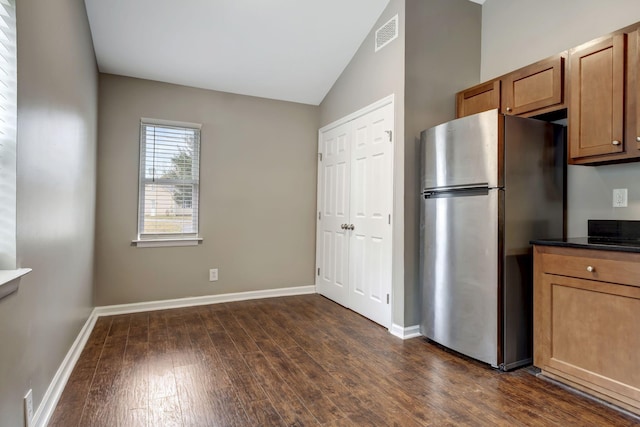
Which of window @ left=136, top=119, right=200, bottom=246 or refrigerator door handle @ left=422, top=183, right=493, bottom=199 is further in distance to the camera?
window @ left=136, top=119, right=200, bottom=246

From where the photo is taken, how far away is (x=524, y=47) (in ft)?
9.69

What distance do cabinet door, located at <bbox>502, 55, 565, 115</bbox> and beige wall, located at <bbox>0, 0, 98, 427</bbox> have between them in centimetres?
304

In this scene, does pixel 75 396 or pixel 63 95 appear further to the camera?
pixel 63 95

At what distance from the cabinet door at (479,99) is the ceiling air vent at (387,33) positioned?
31.7 inches

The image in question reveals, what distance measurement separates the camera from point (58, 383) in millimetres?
2018

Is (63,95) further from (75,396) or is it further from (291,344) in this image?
(291,344)

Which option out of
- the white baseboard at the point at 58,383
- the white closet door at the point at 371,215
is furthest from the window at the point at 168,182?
the white closet door at the point at 371,215

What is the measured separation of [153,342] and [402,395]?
199 centimetres

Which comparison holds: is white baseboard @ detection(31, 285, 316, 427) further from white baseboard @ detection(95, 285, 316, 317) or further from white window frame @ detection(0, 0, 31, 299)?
white window frame @ detection(0, 0, 31, 299)

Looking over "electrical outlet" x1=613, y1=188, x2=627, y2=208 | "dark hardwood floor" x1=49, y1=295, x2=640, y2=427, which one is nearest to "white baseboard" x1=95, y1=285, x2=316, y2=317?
"dark hardwood floor" x1=49, y1=295, x2=640, y2=427

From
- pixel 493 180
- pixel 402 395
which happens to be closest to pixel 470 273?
pixel 493 180

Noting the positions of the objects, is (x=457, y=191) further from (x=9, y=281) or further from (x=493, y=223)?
A: (x=9, y=281)

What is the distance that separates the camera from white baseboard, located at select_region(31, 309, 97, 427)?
66.5 inches

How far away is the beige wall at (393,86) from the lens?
3025mm
